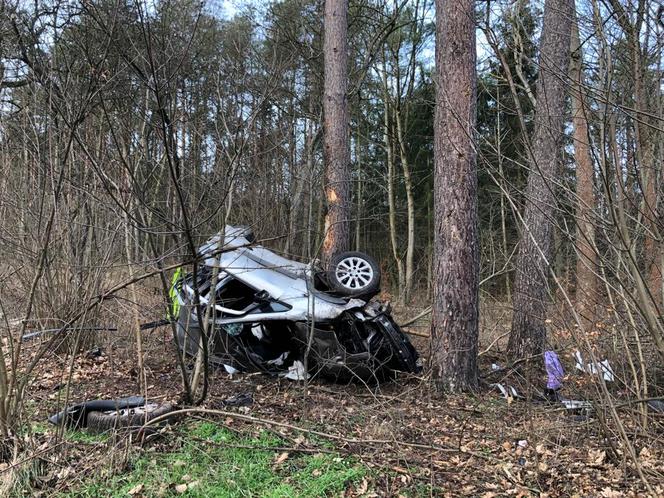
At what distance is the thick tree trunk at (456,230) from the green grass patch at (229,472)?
2.47 m

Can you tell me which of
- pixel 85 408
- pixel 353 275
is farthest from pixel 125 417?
pixel 353 275

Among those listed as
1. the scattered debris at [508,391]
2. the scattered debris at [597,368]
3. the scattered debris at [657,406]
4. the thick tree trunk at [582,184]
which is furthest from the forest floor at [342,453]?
the thick tree trunk at [582,184]

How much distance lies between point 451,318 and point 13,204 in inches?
209

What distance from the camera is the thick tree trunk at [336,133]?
8.38 metres

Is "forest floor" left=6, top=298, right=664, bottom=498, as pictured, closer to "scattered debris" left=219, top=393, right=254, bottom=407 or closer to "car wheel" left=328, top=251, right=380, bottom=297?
"scattered debris" left=219, top=393, right=254, bottom=407

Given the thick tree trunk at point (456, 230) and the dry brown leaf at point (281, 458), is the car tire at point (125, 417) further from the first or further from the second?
the thick tree trunk at point (456, 230)

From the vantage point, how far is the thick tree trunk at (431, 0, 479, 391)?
229 inches

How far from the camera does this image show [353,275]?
698 cm

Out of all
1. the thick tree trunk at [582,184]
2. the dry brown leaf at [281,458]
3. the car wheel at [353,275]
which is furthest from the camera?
the car wheel at [353,275]

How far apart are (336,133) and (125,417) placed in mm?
6024

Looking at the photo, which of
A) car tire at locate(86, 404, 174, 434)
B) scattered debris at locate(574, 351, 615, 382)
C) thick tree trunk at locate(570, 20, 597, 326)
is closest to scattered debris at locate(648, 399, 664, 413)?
scattered debris at locate(574, 351, 615, 382)

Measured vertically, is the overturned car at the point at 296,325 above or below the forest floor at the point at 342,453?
above

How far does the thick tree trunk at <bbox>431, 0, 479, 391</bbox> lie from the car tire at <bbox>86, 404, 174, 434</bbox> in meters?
3.11

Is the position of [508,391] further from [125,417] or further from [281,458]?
[125,417]
